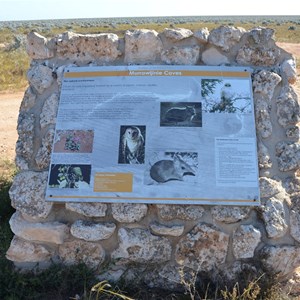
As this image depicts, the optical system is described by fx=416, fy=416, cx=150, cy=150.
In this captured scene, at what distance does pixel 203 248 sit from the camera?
10.2 feet

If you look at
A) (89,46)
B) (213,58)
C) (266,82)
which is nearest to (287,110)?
(266,82)

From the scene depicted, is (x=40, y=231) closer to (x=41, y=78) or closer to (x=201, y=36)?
(x=41, y=78)

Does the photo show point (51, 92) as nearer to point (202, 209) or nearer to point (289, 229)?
point (202, 209)

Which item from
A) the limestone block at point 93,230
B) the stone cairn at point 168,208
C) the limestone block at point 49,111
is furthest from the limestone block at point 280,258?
the limestone block at point 49,111

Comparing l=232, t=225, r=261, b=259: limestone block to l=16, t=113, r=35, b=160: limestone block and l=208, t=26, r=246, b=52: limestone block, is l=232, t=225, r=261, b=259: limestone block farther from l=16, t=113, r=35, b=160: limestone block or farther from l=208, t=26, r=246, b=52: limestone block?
l=16, t=113, r=35, b=160: limestone block

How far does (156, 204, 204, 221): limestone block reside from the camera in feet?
10.1

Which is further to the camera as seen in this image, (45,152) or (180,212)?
(45,152)

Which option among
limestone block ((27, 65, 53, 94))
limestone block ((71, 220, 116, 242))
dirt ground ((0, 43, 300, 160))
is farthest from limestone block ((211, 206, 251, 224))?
dirt ground ((0, 43, 300, 160))

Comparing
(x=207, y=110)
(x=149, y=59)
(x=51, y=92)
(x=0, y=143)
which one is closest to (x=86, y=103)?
(x=51, y=92)

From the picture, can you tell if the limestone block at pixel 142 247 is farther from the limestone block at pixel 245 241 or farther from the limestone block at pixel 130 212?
the limestone block at pixel 245 241

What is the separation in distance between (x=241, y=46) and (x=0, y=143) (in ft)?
16.3

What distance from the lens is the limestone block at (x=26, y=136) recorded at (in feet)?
11.1

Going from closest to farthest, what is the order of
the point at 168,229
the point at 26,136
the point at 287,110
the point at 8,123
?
the point at 168,229 → the point at 287,110 → the point at 26,136 → the point at 8,123

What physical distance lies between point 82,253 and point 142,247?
475 millimetres
